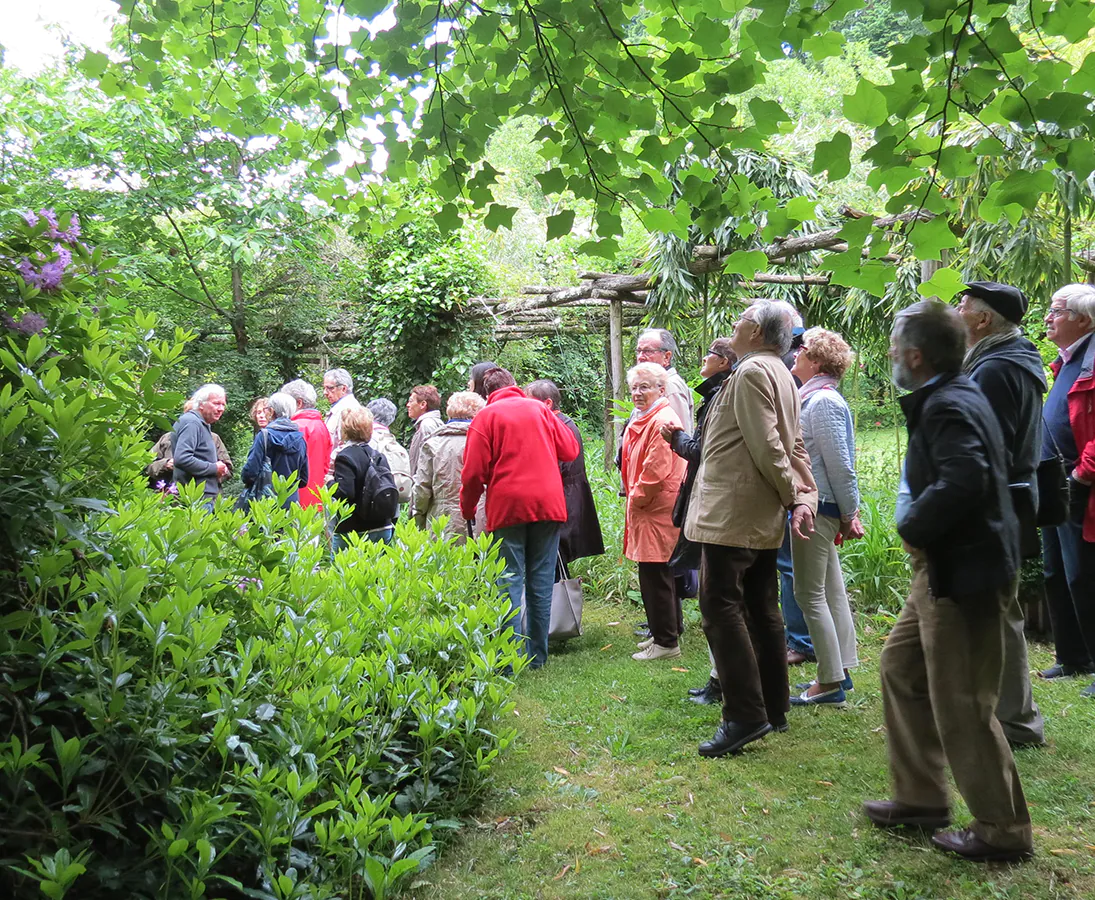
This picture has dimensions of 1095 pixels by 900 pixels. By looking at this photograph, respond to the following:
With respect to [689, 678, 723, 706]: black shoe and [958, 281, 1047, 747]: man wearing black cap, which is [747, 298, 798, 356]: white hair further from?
[689, 678, 723, 706]: black shoe

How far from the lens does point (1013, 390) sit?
3328 millimetres

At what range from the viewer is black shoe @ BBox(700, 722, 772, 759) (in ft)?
12.6

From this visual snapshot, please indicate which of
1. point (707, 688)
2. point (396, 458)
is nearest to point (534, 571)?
point (707, 688)

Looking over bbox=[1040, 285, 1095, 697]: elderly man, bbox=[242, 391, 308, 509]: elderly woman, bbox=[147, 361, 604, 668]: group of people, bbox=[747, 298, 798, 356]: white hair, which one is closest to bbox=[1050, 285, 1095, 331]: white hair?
bbox=[1040, 285, 1095, 697]: elderly man

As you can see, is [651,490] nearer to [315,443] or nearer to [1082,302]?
[1082,302]

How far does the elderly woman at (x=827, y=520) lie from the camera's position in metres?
4.41

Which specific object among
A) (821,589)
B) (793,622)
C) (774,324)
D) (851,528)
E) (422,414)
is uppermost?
(774,324)

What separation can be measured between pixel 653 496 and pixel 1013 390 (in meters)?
2.44

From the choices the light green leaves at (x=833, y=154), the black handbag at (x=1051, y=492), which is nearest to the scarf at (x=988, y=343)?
the black handbag at (x=1051, y=492)

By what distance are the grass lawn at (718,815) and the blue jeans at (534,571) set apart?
0.69 meters

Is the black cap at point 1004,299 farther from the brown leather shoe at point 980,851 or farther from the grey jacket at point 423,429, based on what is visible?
the grey jacket at point 423,429

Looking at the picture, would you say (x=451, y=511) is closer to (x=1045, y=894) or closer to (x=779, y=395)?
(x=779, y=395)

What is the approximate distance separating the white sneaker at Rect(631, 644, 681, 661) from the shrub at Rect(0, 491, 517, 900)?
242 cm

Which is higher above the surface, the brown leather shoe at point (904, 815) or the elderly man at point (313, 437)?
the elderly man at point (313, 437)
